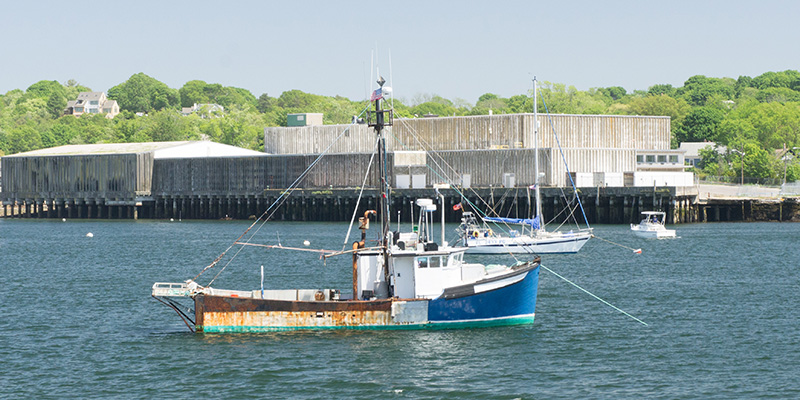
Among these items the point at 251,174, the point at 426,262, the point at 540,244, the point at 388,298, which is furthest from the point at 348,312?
the point at 251,174

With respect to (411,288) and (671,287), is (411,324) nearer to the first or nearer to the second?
(411,288)

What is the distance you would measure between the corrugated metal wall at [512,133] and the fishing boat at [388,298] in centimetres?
7741

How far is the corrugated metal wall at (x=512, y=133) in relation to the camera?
117m

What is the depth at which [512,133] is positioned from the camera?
117500mm

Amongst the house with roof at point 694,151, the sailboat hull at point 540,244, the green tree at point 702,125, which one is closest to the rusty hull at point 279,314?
the sailboat hull at point 540,244

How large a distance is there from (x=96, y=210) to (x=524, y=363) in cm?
11573

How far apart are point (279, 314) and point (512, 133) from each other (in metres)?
82.6

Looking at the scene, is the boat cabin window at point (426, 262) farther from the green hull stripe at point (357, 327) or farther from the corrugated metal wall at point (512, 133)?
the corrugated metal wall at point (512, 133)

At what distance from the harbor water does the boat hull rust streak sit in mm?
422

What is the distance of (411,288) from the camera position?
37.3m

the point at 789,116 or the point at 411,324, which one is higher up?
the point at 789,116

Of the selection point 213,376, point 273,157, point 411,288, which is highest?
point 273,157

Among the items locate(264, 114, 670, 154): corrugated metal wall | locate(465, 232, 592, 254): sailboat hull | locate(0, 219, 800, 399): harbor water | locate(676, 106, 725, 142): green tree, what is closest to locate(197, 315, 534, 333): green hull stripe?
locate(0, 219, 800, 399): harbor water

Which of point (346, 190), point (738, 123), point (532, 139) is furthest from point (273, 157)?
point (738, 123)
